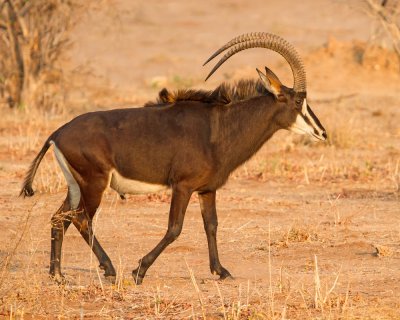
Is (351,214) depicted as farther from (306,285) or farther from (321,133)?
(306,285)

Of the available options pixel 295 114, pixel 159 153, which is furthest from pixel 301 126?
pixel 159 153

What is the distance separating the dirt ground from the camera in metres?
7.27

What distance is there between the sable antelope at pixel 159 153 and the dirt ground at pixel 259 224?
35 centimetres

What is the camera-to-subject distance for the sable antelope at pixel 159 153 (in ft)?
27.0

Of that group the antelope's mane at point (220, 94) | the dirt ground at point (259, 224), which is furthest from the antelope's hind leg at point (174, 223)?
the antelope's mane at point (220, 94)

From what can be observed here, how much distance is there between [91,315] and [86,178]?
1.45 m

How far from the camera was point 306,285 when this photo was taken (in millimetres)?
7891

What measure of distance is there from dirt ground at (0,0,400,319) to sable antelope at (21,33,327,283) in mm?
351

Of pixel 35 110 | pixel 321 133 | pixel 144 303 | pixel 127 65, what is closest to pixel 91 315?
pixel 144 303

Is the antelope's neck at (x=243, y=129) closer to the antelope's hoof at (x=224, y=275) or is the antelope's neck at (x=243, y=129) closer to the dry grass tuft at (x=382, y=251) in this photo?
the antelope's hoof at (x=224, y=275)

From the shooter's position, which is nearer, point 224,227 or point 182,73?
point 224,227

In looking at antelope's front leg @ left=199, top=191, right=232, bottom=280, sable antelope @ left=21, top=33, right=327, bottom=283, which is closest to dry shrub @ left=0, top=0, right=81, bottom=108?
sable antelope @ left=21, top=33, right=327, bottom=283

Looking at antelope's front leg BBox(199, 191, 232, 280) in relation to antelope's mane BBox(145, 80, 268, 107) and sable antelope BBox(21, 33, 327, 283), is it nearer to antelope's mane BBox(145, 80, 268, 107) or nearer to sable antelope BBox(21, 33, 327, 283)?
sable antelope BBox(21, 33, 327, 283)

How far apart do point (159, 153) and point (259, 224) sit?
2847 millimetres
